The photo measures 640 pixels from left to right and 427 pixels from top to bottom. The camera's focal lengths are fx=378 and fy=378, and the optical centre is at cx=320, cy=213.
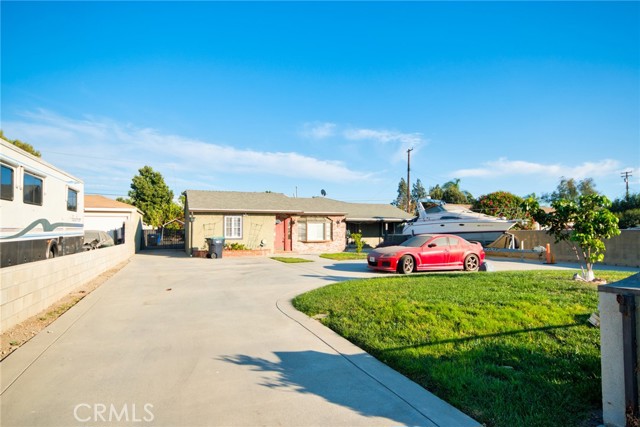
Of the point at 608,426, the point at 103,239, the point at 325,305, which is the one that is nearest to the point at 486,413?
the point at 608,426

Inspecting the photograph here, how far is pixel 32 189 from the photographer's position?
11.2m

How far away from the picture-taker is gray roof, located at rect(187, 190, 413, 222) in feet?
77.8

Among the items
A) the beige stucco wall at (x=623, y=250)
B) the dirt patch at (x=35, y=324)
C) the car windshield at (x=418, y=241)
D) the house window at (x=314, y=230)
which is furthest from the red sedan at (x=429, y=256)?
the house window at (x=314, y=230)

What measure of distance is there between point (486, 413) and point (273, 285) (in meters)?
8.11

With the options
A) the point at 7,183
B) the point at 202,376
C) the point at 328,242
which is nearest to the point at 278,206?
the point at 328,242

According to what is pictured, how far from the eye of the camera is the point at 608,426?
127 inches

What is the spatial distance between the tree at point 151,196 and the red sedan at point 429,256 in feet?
127

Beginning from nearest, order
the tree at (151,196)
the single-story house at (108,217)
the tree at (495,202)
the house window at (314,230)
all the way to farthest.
Result: the single-story house at (108,217)
the house window at (314,230)
the tree at (495,202)
the tree at (151,196)

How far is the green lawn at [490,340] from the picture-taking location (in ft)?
12.0

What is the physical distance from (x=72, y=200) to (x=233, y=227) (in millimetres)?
9919

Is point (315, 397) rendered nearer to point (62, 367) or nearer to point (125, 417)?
point (125, 417)

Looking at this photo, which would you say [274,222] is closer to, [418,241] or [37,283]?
[418,241]

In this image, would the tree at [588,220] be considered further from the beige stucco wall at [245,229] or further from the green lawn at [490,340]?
the beige stucco wall at [245,229]

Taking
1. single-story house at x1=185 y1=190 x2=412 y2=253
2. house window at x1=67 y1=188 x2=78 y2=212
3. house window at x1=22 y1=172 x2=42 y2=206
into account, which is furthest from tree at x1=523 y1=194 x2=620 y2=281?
single-story house at x1=185 y1=190 x2=412 y2=253
